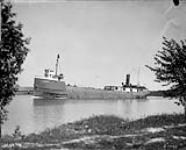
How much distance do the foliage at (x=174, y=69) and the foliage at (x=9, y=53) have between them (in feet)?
16.0

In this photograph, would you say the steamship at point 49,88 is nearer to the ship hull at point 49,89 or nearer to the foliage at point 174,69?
the ship hull at point 49,89

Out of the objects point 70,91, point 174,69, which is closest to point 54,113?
point 174,69

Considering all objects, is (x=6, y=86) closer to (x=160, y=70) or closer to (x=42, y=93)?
(x=160, y=70)

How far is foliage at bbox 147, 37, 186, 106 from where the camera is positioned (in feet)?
34.6

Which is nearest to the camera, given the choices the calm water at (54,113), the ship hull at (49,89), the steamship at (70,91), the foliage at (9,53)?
the foliage at (9,53)

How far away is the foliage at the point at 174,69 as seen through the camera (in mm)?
10539

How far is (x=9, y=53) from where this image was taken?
310 inches

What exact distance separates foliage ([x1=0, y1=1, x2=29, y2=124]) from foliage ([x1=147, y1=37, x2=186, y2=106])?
4878mm

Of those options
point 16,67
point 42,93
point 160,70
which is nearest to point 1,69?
point 16,67

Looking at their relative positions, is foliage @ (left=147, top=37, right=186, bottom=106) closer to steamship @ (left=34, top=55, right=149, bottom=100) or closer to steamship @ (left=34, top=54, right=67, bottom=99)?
steamship @ (left=34, top=55, right=149, bottom=100)

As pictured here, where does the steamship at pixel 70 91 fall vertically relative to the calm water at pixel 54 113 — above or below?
above

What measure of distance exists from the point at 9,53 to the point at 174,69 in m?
5.25

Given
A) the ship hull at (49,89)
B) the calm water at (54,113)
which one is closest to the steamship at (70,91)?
the ship hull at (49,89)

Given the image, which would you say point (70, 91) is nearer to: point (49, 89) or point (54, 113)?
point (49, 89)
